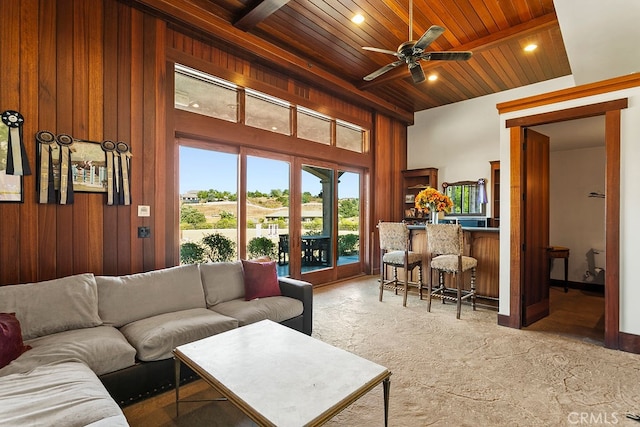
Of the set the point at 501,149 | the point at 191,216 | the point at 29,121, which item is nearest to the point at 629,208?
the point at 501,149

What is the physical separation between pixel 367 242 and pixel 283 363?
4.93 metres

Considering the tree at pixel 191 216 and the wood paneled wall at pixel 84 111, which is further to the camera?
the tree at pixel 191 216

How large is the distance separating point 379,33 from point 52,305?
181 inches

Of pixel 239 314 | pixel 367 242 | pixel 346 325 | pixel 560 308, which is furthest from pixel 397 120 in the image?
pixel 239 314

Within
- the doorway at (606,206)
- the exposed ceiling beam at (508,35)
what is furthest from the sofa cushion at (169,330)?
the exposed ceiling beam at (508,35)

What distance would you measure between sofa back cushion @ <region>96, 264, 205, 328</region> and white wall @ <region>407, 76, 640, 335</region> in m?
3.41

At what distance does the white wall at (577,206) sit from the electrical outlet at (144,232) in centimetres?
667

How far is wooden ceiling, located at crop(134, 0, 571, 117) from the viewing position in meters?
3.61

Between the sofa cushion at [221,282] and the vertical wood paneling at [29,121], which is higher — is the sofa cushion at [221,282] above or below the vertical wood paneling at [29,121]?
below

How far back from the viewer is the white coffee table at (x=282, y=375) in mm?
1355

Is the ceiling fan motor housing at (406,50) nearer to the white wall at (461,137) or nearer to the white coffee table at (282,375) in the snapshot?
the white coffee table at (282,375)

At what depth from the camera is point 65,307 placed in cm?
229

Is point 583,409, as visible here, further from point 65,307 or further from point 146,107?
point 146,107

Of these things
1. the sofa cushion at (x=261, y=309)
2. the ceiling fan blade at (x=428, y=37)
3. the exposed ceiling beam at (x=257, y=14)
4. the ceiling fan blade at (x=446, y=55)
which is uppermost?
the exposed ceiling beam at (x=257, y=14)
